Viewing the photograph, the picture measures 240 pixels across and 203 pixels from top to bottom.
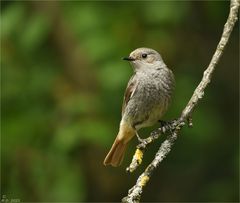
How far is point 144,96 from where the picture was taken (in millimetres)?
5797

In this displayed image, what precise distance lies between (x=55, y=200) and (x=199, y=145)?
1.81 m

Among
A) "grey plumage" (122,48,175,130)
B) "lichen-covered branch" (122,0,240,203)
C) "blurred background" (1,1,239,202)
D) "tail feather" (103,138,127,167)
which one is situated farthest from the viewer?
"blurred background" (1,1,239,202)

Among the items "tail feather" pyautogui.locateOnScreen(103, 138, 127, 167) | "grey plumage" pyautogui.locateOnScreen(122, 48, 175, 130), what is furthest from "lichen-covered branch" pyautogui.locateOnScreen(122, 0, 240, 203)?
Answer: "tail feather" pyautogui.locateOnScreen(103, 138, 127, 167)

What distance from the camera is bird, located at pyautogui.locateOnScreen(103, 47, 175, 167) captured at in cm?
570

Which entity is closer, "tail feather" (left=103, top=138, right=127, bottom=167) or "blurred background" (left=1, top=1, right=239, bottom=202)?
"tail feather" (left=103, top=138, right=127, bottom=167)

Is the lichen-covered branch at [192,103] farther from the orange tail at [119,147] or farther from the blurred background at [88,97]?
the blurred background at [88,97]

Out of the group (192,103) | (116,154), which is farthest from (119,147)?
(192,103)

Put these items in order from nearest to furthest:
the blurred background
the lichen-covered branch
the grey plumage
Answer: the lichen-covered branch
the grey plumage
the blurred background

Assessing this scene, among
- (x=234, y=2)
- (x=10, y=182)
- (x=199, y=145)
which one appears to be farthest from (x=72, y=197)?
(x=234, y=2)

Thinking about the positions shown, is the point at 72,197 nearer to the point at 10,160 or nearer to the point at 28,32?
the point at 10,160

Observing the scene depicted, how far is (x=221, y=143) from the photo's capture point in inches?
290

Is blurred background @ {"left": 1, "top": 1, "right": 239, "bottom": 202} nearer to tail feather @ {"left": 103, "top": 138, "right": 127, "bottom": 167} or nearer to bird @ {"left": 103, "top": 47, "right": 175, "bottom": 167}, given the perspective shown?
tail feather @ {"left": 103, "top": 138, "right": 127, "bottom": 167}

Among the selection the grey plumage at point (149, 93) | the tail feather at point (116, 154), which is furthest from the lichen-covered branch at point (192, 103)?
the tail feather at point (116, 154)

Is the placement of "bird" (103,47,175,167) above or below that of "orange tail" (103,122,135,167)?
above
